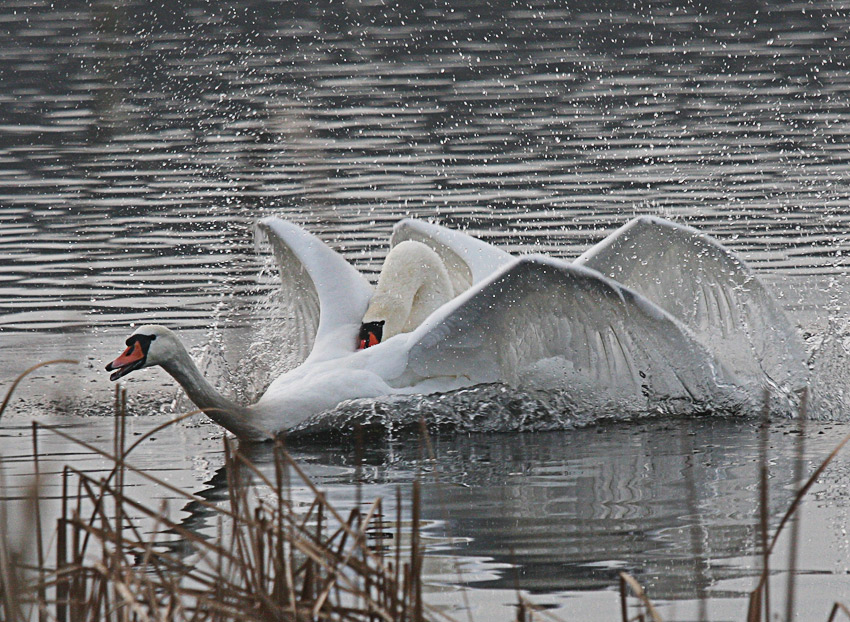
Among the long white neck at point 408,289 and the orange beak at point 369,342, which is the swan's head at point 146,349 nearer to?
the orange beak at point 369,342

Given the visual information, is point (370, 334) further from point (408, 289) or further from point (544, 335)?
point (544, 335)

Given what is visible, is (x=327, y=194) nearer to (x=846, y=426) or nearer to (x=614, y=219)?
(x=846, y=426)

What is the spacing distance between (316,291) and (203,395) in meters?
2.17

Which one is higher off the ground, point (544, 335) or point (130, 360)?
point (544, 335)

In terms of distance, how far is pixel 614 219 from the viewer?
14.3 meters

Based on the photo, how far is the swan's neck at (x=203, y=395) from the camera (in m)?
7.90

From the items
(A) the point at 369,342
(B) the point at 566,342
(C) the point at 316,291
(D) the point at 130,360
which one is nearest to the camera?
(D) the point at 130,360

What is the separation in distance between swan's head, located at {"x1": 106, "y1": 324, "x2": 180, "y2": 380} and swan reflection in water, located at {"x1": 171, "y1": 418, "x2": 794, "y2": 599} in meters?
0.69

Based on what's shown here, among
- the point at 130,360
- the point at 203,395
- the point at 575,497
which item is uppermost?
the point at 130,360

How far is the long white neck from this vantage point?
962 centimetres

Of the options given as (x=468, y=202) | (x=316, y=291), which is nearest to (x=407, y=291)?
(x=316, y=291)

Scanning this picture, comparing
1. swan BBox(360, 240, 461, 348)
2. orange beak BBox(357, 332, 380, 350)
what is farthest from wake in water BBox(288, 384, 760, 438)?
swan BBox(360, 240, 461, 348)

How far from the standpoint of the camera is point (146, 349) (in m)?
7.96

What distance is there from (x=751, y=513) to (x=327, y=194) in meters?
3.69
